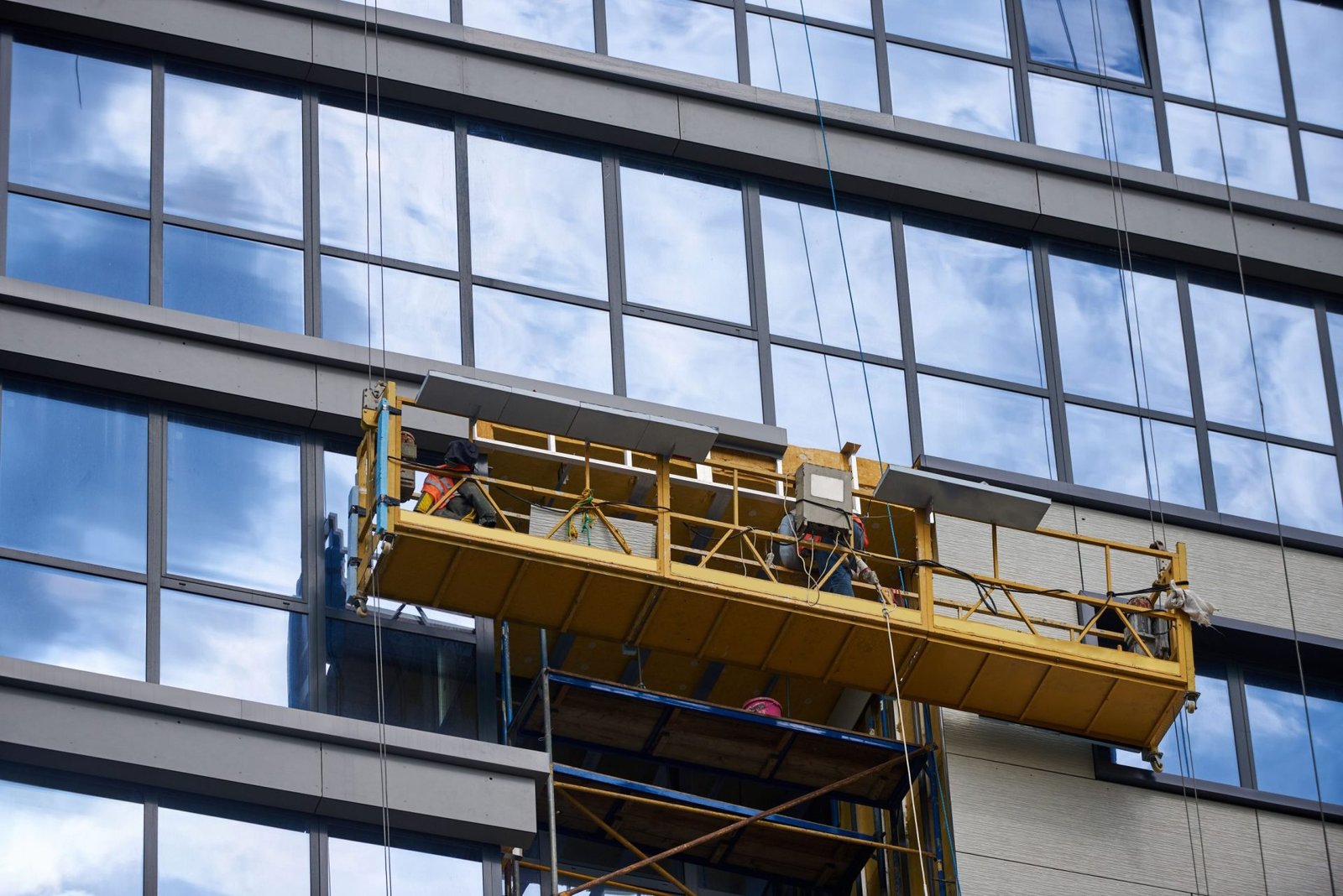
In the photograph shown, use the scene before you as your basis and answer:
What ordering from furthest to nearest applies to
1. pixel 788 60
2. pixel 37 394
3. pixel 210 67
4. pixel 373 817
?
pixel 788 60, pixel 210 67, pixel 37 394, pixel 373 817

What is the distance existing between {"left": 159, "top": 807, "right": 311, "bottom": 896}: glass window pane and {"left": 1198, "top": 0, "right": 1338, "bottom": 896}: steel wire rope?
11.6 m

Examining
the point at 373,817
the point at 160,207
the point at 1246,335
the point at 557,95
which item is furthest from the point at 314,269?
the point at 1246,335

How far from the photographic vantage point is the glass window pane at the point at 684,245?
3259 centimetres

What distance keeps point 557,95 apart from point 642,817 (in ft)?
Result: 28.6

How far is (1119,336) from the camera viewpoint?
113 ft

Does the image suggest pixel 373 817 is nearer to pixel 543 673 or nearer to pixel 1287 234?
pixel 543 673

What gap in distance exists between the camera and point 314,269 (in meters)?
30.8

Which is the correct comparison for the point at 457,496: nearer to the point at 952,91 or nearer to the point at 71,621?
the point at 71,621

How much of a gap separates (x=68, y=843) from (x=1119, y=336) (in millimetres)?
14694

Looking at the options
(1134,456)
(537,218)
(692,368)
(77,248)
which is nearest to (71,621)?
(77,248)

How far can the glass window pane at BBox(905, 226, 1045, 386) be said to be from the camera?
3356 centimetres

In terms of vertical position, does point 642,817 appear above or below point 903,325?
below

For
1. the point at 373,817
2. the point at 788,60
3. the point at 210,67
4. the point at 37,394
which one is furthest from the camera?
the point at 788,60

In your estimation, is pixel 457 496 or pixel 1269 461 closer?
pixel 457 496
